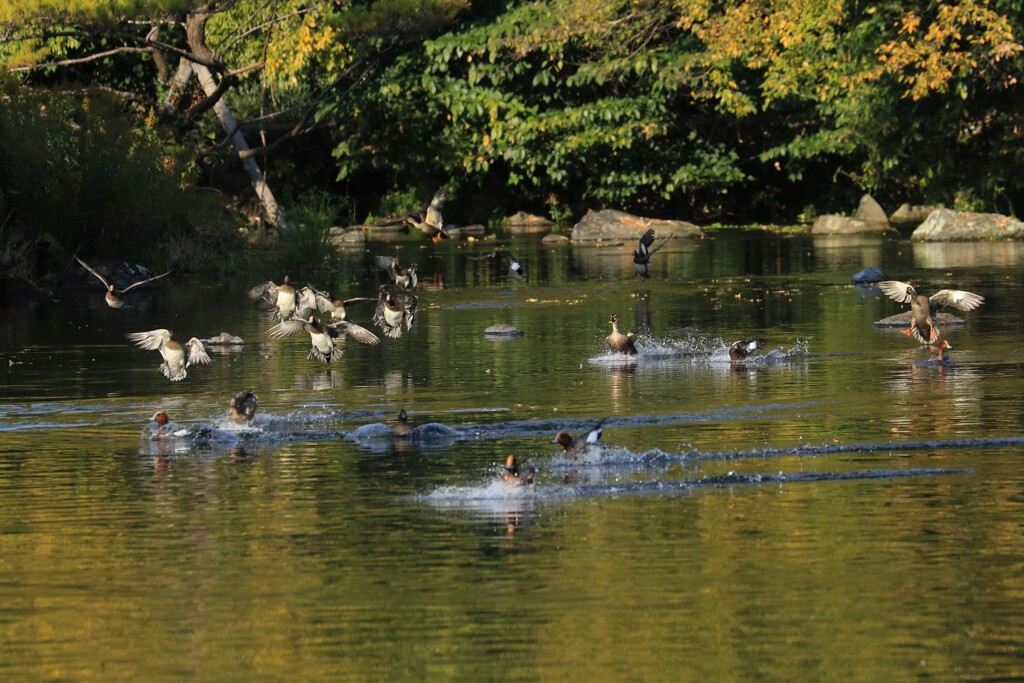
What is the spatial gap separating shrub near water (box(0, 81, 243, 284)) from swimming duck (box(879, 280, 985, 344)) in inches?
532

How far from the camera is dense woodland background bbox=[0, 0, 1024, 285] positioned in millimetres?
29547

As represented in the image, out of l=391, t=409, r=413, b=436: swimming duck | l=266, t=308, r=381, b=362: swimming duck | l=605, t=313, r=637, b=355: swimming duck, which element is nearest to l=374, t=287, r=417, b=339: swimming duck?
l=266, t=308, r=381, b=362: swimming duck

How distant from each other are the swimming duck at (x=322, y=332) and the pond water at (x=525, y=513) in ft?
0.83

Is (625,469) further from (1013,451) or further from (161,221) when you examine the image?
(161,221)

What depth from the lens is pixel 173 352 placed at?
16422 millimetres

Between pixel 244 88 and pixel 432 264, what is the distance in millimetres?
13952

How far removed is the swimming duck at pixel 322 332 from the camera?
55.0ft

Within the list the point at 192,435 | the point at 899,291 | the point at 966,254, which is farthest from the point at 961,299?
the point at 966,254

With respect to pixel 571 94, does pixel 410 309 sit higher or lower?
lower

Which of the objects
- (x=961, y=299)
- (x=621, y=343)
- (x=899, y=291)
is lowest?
(x=621, y=343)

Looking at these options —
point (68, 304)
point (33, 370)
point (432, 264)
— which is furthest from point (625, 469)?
point (432, 264)

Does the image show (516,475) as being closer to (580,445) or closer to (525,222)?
(580,445)

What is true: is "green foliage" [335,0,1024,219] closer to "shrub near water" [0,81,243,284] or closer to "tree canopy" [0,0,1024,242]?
"tree canopy" [0,0,1024,242]

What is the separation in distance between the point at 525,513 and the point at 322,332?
6.61 meters
